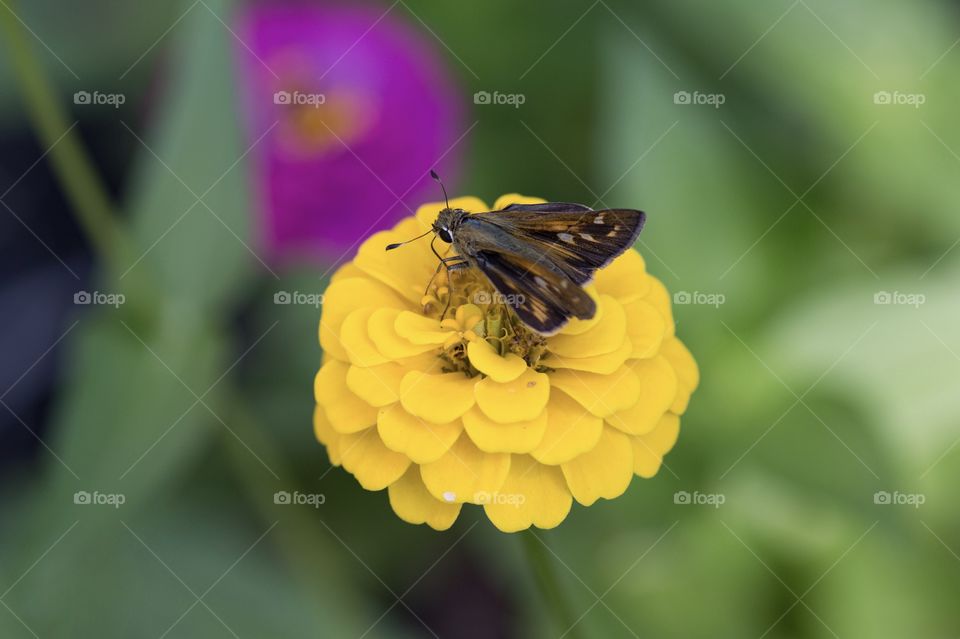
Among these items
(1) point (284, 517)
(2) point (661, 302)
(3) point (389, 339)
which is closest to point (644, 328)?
(2) point (661, 302)

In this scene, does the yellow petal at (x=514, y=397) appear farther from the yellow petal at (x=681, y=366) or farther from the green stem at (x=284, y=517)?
the green stem at (x=284, y=517)

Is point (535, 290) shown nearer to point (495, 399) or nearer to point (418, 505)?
point (495, 399)

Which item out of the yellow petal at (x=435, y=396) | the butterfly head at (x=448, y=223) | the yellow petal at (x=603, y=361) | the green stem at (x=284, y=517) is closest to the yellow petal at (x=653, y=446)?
the yellow petal at (x=603, y=361)

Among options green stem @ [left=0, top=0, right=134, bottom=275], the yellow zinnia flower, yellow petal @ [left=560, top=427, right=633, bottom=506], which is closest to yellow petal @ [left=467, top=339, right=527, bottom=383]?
the yellow zinnia flower

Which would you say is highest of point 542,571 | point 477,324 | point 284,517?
point 477,324

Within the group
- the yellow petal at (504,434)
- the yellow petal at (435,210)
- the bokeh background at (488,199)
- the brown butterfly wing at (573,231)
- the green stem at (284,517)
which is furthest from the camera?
the green stem at (284,517)

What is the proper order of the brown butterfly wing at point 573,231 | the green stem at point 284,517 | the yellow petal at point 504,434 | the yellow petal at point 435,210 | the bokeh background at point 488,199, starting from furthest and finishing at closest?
the green stem at point 284,517
the bokeh background at point 488,199
the yellow petal at point 435,210
the brown butterfly wing at point 573,231
the yellow petal at point 504,434

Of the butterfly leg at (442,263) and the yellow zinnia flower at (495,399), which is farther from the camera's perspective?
the butterfly leg at (442,263)
